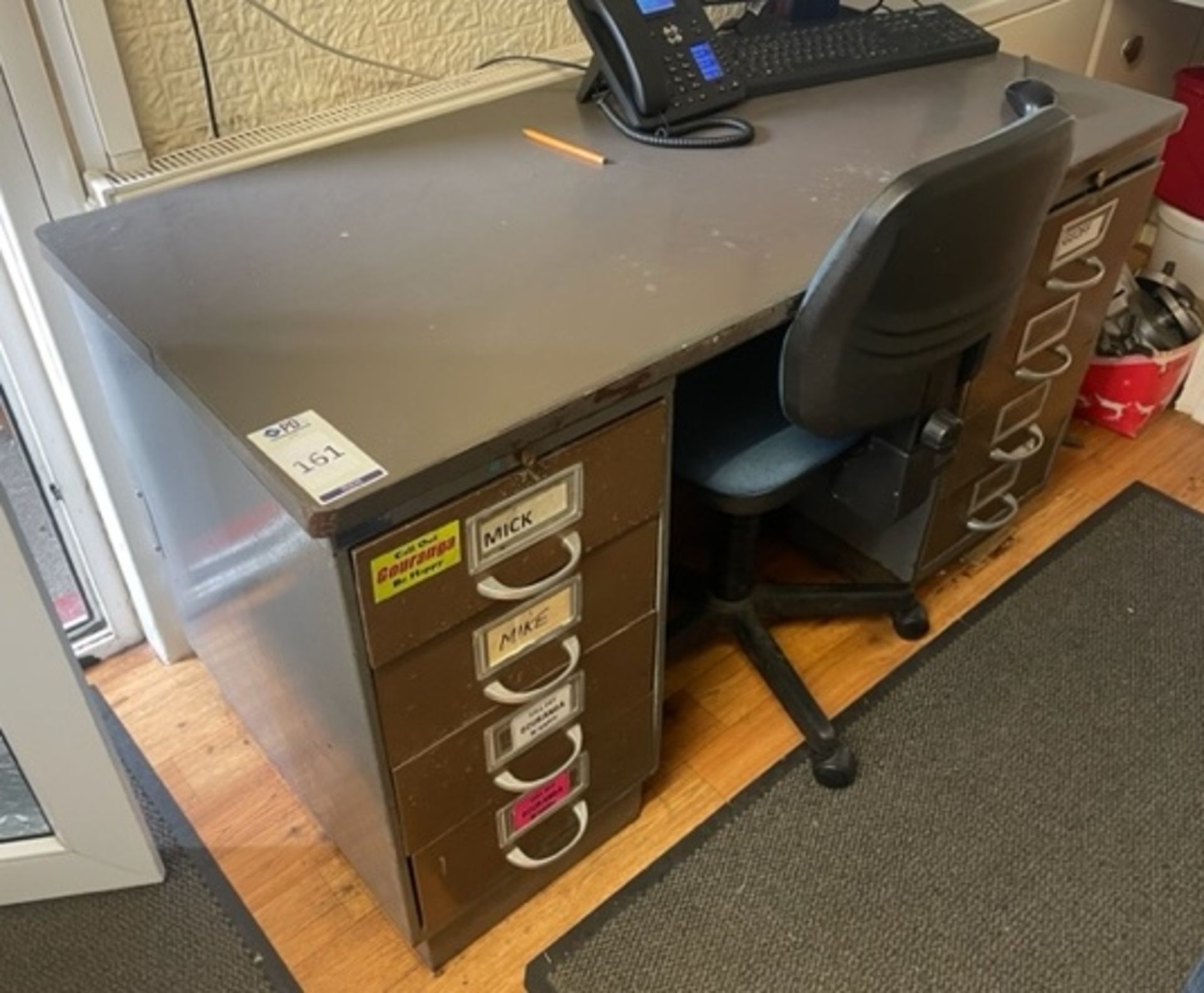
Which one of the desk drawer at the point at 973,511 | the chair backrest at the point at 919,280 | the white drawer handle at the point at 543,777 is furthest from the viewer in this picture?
the desk drawer at the point at 973,511

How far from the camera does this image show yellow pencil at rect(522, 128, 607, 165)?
4.44 ft

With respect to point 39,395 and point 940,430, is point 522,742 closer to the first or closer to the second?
point 940,430

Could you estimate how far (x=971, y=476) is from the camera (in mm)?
1679

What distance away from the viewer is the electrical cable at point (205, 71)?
1.27 metres

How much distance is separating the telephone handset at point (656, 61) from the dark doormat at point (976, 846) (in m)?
0.87

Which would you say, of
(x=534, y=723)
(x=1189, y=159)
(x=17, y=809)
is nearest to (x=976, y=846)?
(x=534, y=723)

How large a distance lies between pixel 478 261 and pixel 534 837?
2.17 ft

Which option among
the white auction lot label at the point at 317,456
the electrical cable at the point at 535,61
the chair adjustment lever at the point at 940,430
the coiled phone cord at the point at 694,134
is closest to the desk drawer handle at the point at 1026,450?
the chair adjustment lever at the point at 940,430

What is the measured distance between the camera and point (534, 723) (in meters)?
1.18

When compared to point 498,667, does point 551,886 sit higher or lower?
lower

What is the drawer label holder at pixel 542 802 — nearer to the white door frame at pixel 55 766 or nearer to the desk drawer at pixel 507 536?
the desk drawer at pixel 507 536

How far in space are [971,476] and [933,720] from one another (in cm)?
37

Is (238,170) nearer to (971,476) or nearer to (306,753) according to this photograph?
(306,753)

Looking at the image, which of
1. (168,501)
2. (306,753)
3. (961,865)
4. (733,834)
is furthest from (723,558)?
(168,501)
